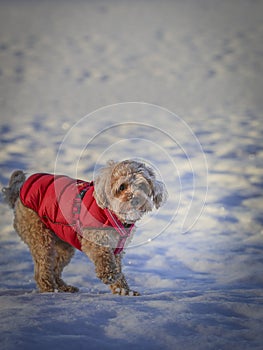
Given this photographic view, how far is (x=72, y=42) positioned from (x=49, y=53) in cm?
170

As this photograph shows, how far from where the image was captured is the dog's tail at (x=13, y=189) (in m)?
4.34

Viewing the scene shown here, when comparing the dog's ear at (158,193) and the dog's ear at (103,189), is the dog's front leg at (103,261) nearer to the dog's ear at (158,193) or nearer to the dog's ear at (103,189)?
the dog's ear at (103,189)

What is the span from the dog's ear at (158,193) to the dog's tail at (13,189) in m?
1.41

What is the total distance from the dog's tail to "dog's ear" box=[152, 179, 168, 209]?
1.41m

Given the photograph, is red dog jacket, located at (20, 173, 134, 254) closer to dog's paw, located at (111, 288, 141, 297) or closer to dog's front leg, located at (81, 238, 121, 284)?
dog's front leg, located at (81, 238, 121, 284)

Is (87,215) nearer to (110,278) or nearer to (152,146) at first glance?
(110,278)

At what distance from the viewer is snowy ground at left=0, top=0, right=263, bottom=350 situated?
287cm

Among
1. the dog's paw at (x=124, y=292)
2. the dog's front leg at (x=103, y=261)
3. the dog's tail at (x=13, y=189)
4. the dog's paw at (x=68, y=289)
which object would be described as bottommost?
the dog's paw at (x=124, y=292)

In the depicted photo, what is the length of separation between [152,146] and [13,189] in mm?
4394

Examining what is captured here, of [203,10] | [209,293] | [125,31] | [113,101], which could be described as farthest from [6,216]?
[203,10]

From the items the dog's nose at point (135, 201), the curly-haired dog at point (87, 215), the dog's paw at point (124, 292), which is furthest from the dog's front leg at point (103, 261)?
the dog's nose at point (135, 201)

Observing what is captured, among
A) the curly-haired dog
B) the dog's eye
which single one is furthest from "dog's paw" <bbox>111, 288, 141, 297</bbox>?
the dog's eye

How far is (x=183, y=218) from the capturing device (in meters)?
5.89

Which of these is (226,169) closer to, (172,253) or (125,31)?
(172,253)
